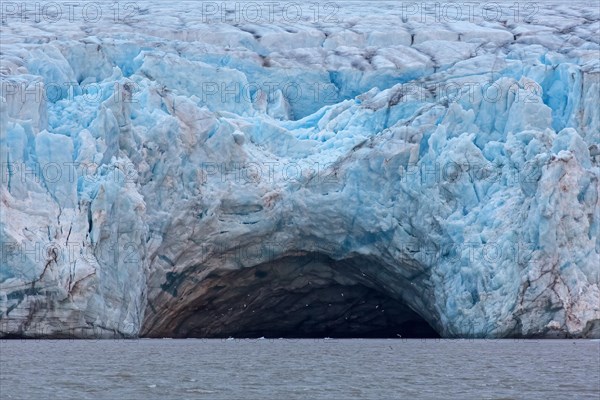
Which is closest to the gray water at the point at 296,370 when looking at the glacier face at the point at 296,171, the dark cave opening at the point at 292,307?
the glacier face at the point at 296,171

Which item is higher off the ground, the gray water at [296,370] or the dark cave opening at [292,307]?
the gray water at [296,370]

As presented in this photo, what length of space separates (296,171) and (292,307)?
574 cm

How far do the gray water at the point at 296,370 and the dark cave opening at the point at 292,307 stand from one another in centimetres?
197

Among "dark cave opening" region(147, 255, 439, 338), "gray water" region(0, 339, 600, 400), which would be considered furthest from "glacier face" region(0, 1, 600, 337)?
"gray water" region(0, 339, 600, 400)

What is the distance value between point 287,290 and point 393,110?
18.2 ft

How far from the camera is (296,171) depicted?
84.1 feet

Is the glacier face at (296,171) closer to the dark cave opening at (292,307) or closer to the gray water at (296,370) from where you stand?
the dark cave opening at (292,307)

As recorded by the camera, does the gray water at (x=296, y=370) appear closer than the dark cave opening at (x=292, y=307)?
Yes

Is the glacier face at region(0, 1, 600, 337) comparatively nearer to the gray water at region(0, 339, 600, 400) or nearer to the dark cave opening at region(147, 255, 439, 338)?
the dark cave opening at region(147, 255, 439, 338)

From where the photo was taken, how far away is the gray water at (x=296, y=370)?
605 inches

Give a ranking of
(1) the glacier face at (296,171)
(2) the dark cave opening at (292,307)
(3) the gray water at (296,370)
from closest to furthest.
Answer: (3) the gray water at (296,370) < (1) the glacier face at (296,171) < (2) the dark cave opening at (292,307)

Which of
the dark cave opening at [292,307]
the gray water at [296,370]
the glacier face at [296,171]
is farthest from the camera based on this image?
the dark cave opening at [292,307]

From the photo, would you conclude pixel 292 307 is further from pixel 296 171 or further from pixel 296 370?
pixel 296 370

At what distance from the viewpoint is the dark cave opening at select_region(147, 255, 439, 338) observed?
27875mm
